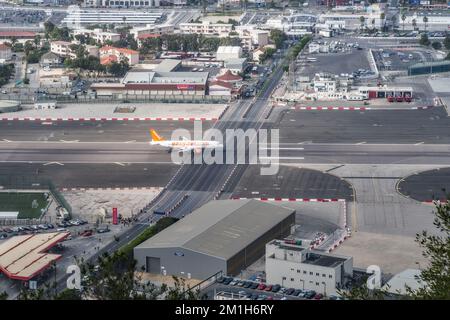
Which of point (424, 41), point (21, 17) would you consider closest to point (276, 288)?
point (424, 41)

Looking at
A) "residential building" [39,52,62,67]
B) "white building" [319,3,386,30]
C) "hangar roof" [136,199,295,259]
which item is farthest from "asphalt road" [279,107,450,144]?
"white building" [319,3,386,30]

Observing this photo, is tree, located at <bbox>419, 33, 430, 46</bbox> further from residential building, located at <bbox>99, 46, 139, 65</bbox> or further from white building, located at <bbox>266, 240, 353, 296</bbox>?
white building, located at <bbox>266, 240, 353, 296</bbox>

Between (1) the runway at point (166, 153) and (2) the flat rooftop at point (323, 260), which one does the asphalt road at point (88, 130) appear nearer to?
(1) the runway at point (166, 153)

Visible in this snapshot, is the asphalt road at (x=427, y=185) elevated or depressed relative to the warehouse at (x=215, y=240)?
depressed

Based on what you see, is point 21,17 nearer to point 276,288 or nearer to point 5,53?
point 5,53

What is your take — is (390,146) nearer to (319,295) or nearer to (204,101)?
(204,101)

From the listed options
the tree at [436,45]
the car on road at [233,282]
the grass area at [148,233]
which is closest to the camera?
the car on road at [233,282]

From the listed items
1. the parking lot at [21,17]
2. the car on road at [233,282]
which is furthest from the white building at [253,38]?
the car on road at [233,282]
